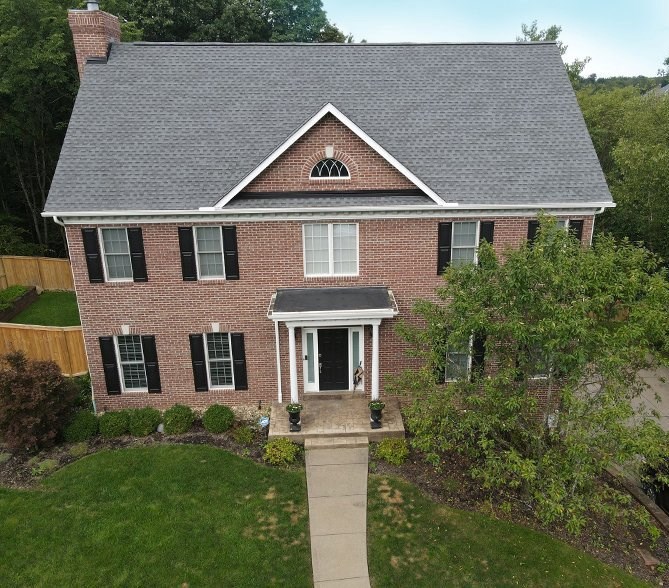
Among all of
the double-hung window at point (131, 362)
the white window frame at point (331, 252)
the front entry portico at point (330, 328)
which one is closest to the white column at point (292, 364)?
the front entry portico at point (330, 328)

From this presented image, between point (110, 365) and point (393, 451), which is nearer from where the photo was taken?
point (393, 451)

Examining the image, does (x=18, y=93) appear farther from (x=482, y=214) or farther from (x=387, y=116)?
(x=482, y=214)

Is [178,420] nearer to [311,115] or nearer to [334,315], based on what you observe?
[334,315]

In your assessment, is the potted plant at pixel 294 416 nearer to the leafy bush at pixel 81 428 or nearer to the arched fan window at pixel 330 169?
the leafy bush at pixel 81 428

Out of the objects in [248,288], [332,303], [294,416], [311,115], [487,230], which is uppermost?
[311,115]

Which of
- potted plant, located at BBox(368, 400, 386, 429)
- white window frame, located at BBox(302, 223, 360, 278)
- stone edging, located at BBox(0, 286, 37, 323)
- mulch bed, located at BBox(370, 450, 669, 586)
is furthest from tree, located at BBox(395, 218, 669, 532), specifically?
stone edging, located at BBox(0, 286, 37, 323)

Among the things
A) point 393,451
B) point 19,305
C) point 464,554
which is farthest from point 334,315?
point 19,305

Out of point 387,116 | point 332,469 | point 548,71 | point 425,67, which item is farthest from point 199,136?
point 548,71
